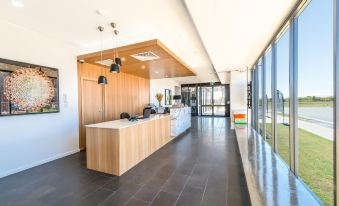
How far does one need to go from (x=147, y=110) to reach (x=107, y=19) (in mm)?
2355

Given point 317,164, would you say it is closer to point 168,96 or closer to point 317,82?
point 317,82

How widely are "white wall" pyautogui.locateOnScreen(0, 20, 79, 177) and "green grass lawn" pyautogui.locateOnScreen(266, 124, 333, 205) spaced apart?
4.84 m

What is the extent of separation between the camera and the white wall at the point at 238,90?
6816 millimetres

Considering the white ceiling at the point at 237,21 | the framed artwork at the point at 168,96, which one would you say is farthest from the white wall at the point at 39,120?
the framed artwork at the point at 168,96

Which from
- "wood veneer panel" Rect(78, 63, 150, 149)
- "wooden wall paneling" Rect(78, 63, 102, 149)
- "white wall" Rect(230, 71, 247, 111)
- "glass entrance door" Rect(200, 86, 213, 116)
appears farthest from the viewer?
"glass entrance door" Rect(200, 86, 213, 116)

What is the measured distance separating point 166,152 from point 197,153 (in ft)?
2.62

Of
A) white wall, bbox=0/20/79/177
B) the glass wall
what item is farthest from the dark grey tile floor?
the glass wall

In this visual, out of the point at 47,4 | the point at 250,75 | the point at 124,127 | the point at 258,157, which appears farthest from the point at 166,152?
the point at 250,75

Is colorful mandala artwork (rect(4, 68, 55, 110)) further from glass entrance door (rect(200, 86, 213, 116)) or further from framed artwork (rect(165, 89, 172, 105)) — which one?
glass entrance door (rect(200, 86, 213, 116))

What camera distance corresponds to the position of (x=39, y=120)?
3332 millimetres

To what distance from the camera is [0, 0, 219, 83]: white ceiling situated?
2.38m

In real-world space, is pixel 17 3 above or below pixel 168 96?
above

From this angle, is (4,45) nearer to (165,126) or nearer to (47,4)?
(47,4)

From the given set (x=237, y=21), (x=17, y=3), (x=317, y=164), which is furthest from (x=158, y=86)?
(x=317, y=164)
